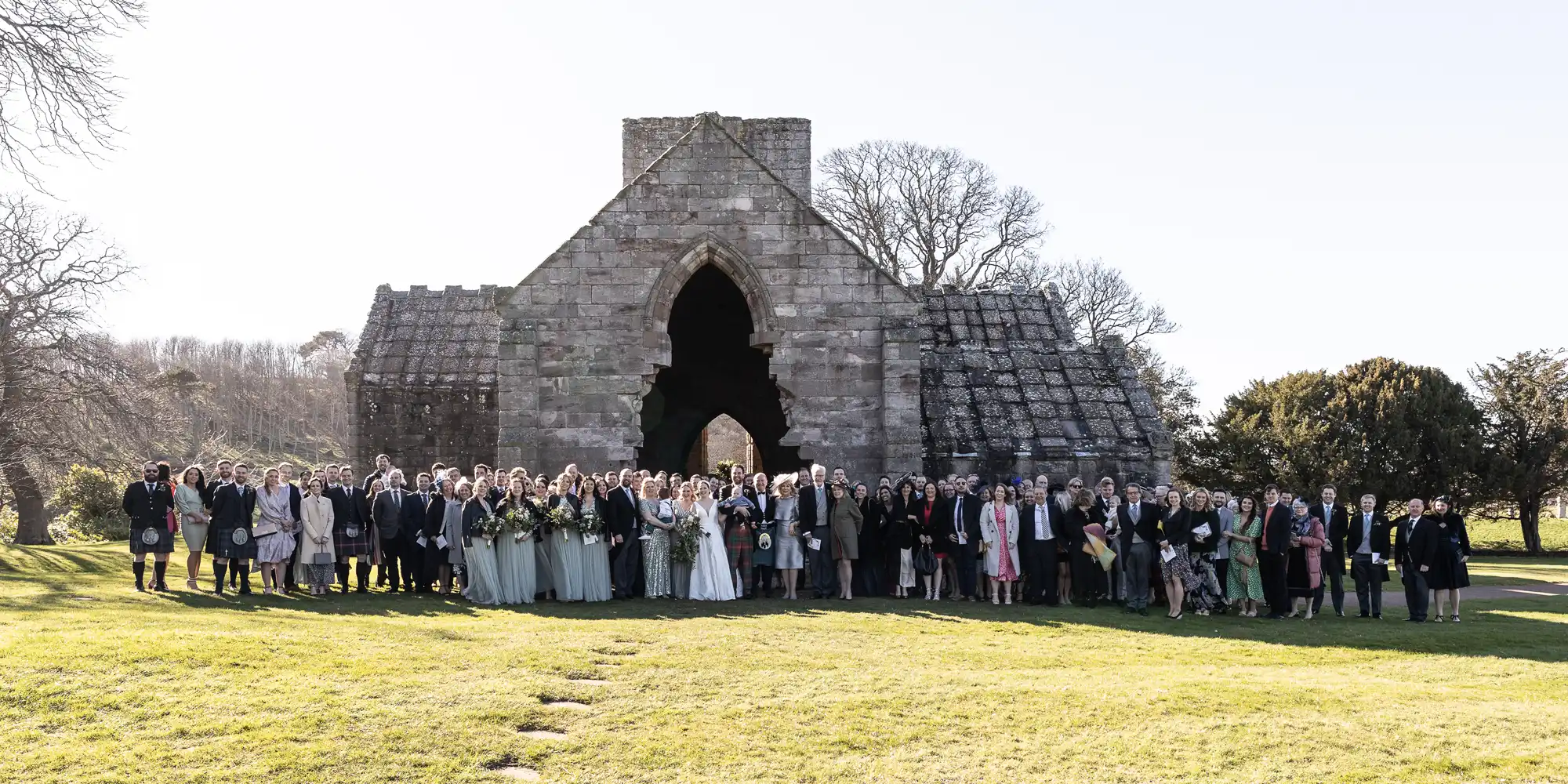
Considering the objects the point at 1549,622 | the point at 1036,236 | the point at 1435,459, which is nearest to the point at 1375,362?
the point at 1435,459

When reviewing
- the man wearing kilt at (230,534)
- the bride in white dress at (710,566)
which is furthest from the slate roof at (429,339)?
the bride in white dress at (710,566)

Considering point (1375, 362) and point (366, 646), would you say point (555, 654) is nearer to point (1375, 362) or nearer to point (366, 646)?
point (366, 646)

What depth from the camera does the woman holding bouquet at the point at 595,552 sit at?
44.1ft

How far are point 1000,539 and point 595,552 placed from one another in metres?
4.60

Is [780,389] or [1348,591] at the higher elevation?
[780,389]

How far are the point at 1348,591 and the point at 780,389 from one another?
886 centimetres

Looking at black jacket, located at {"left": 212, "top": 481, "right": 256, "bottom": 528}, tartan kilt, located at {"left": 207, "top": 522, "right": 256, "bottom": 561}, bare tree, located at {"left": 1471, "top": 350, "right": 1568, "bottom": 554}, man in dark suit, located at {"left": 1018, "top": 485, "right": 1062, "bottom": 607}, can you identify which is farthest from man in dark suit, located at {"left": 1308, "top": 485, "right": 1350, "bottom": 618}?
bare tree, located at {"left": 1471, "top": 350, "right": 1568, "bottom": 554}

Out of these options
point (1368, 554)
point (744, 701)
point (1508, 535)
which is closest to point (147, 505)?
point (744, 701)

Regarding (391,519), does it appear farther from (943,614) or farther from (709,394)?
(709,394)

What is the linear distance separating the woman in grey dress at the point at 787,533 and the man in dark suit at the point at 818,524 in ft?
0.38

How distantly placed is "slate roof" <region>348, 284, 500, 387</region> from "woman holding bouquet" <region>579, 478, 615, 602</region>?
8967mm

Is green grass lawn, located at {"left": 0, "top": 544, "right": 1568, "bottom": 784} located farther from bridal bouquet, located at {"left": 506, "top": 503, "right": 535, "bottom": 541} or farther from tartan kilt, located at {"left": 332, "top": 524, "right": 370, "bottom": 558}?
tartan kilt, located at {"left": 332, "top": 524, "right": 370, "bottom": 558}

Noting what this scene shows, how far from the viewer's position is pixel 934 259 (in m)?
35.8

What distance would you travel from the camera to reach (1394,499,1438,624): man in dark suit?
13180 mm
